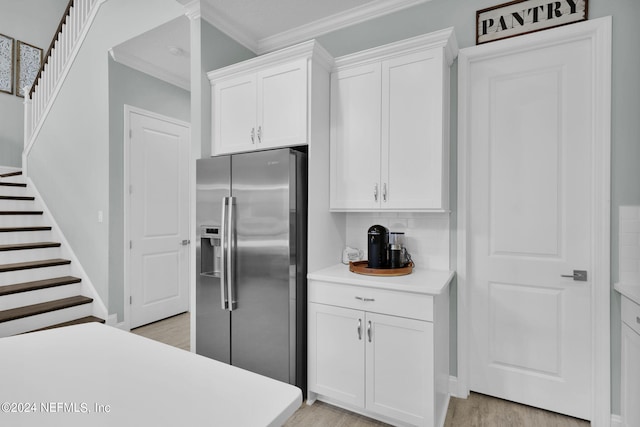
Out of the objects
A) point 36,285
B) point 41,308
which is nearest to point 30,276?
point 36,285

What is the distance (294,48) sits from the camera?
2.36m

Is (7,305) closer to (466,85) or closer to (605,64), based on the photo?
(466,85)

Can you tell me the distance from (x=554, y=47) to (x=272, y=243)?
2169 millimetres

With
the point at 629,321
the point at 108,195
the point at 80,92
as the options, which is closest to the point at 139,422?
the point at 629,321

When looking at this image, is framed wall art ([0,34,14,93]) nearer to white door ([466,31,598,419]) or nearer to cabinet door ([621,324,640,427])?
white door ([466,31,598,419])

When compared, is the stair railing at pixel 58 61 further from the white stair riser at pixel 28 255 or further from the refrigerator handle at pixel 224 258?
the refrigerator handle at pixel 224 258

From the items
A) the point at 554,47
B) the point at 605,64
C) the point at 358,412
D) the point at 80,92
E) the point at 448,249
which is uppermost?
the point at 80,92

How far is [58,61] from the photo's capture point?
421cm

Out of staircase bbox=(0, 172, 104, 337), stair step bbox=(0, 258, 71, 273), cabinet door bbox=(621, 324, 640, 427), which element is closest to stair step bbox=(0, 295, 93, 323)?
staircase bbox=(0, 172, 104, 337)

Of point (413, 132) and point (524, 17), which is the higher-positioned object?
point (524, 17)

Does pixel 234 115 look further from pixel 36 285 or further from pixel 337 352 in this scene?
pixel 36 285

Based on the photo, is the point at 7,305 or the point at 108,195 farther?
the point at 108,195

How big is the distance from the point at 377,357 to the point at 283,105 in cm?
177

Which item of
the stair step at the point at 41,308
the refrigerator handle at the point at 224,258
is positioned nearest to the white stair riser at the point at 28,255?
the stair step at the point at 41,308
